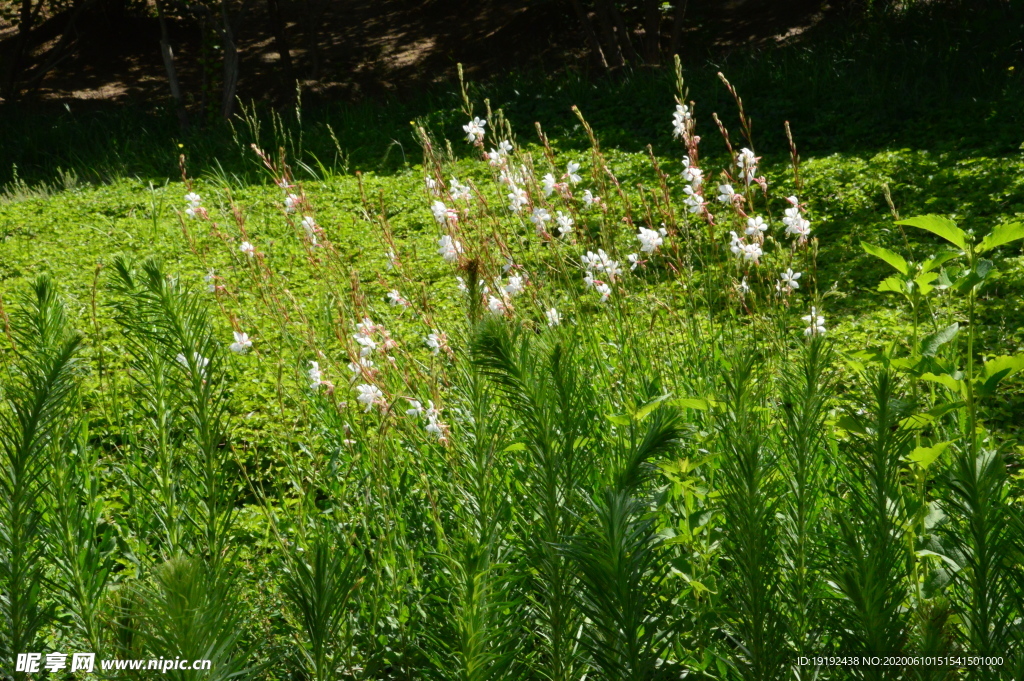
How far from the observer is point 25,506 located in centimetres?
122

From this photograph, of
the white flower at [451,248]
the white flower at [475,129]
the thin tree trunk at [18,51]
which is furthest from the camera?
the thin tree trunk at [18,51]

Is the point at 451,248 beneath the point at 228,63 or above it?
A: above

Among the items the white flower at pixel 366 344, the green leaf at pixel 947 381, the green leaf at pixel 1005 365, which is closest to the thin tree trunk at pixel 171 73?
the white flower at pixel 366 344

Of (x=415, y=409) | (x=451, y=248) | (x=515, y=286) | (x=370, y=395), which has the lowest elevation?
(x=415, y=409)

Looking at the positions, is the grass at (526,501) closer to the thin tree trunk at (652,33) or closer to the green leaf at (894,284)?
the green leaf at (894,284)

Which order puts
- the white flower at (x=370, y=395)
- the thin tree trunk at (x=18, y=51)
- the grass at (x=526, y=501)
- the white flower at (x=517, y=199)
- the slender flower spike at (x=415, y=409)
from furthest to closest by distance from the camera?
the thin tree trunk at (x=18, y=51) → the white flower at (x=517, y=199) → the slender flower spike at (x=415, y=409) → the white flower at (x=370, y=395) → the grass at (x=526, y=501)

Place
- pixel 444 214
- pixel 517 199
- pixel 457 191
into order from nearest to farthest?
pixel 444 214, pixel 517 199, pixel 457 191

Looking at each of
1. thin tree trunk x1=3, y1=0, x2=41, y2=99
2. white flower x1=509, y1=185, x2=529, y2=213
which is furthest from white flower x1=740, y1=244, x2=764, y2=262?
thin tree trunk x1=3, y1=0, x2=41, y2=99

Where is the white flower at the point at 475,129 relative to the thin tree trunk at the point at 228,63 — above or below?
above

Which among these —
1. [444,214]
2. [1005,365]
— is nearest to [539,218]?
[444,214]

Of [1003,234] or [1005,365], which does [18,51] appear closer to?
[1003,234]

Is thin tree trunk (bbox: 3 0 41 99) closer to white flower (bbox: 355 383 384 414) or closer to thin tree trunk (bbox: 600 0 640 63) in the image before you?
thin tree trunk (bbox: 600 0 640 63)

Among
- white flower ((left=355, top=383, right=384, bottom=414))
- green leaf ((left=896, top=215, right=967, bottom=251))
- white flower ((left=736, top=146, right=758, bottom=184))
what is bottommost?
white flower ((left=355, top=383, right=384, bottom=414))

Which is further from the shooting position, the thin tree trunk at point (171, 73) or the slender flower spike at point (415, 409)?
the thin tree trunk at point (171, 73)
